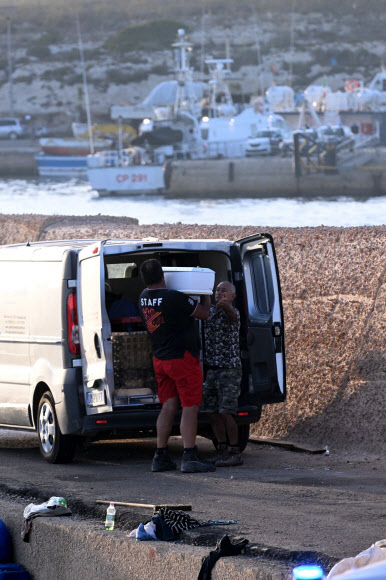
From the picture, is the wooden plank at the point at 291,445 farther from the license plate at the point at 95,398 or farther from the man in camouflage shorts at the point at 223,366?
the license plate at the point at 95,398

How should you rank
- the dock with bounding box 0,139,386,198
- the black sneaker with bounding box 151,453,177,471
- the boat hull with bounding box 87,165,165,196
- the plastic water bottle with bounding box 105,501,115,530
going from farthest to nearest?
the boat hull with bounding box 87,165,165,196, the dock with bounding box 0,139,386,198, the black sneaker with bounding box 151,453,177,471, the plastic water bottle with bounding box 105,501,115,530

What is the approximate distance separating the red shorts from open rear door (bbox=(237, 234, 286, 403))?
2.82ft

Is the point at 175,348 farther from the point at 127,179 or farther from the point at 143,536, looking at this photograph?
the point at 127,179

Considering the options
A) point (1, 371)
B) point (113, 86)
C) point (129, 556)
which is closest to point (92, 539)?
point (129, 556)

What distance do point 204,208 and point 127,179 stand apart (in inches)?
584

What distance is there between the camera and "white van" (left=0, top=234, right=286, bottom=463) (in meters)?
8.68

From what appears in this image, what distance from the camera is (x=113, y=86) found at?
14212cm

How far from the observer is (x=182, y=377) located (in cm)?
826

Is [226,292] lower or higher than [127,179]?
higher

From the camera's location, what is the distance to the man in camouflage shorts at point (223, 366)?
28.6 feet

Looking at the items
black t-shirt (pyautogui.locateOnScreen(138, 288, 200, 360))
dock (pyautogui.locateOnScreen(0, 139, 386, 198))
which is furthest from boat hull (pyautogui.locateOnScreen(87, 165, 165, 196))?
black t-shirt (pyautogui.locateOnScreen(138, 288, 200, 360))

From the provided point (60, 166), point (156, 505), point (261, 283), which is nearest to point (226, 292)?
point (261, 283)

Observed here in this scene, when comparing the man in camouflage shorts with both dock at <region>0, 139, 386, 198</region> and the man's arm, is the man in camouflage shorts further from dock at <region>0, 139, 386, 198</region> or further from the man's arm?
dock at <region>0, 139, 386, 198</region>

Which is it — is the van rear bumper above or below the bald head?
below
